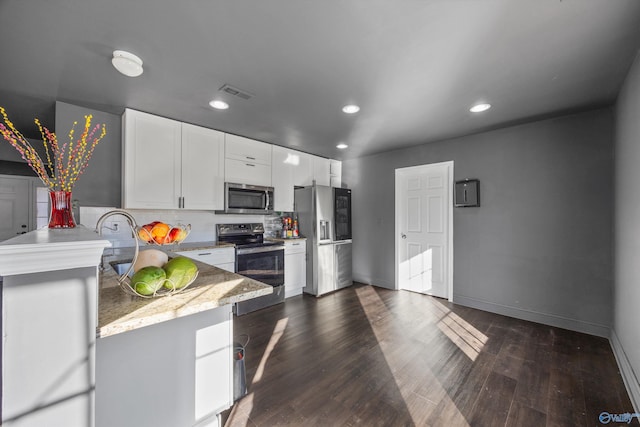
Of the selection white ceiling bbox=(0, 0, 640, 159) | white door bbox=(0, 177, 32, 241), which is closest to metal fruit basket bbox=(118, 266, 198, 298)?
white ceiling bbox=(0, 0, 640, 159)

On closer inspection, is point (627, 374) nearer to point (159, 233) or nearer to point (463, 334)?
point (463, 334)

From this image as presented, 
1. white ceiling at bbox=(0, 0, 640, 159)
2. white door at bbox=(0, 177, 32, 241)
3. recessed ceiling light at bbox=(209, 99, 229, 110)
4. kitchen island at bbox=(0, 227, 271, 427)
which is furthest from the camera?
white door at bbox=(0, 177, 32, 241)

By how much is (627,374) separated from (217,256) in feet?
12.1

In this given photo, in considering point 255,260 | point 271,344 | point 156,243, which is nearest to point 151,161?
point 255,260

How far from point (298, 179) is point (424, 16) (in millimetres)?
3062

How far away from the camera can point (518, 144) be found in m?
3.14

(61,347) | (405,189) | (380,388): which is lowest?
(380,388)

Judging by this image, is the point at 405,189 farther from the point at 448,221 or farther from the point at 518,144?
the point at 518,144

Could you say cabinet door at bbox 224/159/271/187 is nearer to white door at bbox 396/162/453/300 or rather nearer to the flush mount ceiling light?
the flush mount ceiling light

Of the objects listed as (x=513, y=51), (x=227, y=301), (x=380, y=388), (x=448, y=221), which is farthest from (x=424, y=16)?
(x=448, y=221)

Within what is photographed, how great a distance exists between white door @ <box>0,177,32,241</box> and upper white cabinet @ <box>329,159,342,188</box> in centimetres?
448

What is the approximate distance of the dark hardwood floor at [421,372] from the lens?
1.64 m

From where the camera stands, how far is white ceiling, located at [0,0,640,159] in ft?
4.69

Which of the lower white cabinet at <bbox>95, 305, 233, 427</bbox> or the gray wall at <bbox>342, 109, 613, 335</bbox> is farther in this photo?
the gray wall at <bbox>342, 109, 613, 335</bbox>
